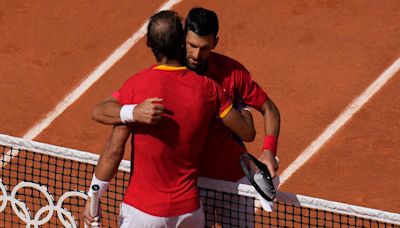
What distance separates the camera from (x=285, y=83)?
13.7 metres

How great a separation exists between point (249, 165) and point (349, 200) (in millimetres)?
4191

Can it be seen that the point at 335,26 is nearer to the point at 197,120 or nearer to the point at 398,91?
the point at 398,91

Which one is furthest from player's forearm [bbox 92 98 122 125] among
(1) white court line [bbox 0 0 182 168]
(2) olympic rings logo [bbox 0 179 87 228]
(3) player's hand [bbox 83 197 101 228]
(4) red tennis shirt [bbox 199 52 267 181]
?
(1) white court line [bbox 0 0 182 168]

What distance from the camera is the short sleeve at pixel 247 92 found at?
7.99m

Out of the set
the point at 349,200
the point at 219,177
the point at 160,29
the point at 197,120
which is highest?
the point at 160,29

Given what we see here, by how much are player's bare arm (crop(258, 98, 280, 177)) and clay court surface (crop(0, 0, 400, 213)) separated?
3734 mm

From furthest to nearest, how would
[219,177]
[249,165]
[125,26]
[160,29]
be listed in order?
1. [125,26]
2. [219,177]
3. [249,165]
4. [160,29]

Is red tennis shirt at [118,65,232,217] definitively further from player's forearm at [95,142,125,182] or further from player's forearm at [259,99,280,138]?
player's forearm at [259,99,280,138]

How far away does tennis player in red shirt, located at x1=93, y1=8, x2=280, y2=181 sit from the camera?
289 inches

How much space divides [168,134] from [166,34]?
0.79 meters

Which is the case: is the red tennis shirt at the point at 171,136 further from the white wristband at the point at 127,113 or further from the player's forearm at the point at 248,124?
the player's forearm at the point at 248,124

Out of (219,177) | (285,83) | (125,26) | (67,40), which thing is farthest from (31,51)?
(219,177)

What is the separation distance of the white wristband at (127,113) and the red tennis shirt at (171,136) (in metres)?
0.11

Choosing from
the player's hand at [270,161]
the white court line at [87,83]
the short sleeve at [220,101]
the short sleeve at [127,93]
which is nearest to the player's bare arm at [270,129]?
the player's hand at [270,161]
